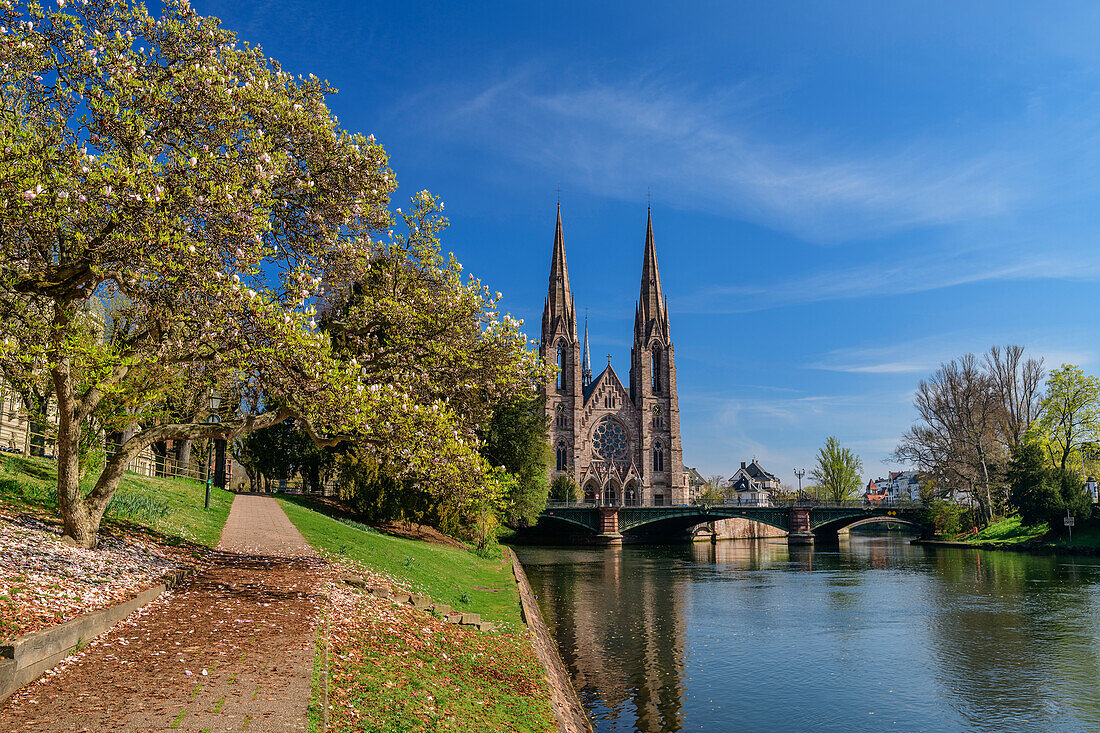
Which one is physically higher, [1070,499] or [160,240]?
[160,240]

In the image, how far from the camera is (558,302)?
104 meters

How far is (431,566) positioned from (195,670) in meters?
14.4

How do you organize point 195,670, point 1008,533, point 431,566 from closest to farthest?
point 195,670 → point 431,566 → point 1008,533

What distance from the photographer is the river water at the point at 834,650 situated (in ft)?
47.4

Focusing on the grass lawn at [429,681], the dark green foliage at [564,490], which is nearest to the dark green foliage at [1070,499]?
the dark green foliage at [564,490]

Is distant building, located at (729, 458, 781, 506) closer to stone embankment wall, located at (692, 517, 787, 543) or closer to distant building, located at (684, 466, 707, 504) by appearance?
distant building, located at (684, 466, 707, 504)

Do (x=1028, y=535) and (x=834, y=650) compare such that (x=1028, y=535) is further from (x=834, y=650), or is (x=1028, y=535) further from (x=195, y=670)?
(x=195, y=670)

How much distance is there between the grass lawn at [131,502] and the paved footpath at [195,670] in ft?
15.1

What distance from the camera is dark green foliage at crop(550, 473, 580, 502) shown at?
81312 millimetres

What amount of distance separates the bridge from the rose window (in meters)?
21.7

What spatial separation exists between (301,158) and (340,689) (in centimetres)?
1096

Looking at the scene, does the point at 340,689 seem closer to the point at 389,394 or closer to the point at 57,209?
the point at 389,394

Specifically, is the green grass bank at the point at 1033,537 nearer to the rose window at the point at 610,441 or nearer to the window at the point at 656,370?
the rose window at the point at 610,441

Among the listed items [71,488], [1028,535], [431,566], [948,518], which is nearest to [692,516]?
[948,518]
